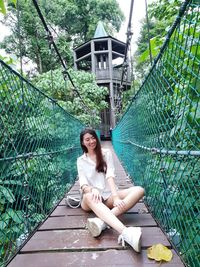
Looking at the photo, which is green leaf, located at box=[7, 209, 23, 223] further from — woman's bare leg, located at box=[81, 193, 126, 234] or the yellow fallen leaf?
the yellow fallen leaf

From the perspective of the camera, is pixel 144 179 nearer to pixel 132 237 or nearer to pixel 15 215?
pixel 132 237

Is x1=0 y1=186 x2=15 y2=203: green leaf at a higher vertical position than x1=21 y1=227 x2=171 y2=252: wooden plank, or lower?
higher

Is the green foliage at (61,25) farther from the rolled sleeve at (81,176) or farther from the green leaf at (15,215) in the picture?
the green leaf at (15,215)

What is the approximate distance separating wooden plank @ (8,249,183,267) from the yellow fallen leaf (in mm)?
18

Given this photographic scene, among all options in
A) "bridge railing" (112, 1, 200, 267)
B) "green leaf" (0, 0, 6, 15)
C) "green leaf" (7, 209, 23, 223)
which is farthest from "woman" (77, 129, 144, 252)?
"green leaf" (0, 0, 6, 15)

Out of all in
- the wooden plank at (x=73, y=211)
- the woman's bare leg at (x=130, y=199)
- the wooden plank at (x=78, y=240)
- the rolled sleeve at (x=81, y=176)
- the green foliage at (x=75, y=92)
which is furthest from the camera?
the green foliage at (x=75, y=92)

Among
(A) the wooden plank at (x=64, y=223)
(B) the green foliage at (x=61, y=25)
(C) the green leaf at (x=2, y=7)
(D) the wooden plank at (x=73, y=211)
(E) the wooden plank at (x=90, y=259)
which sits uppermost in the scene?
(B) the green foliage at (x=61, y=25)

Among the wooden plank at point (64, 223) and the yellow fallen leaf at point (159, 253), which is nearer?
the yellow fallen leaf at point (159, 253)

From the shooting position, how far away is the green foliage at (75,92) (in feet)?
18.0

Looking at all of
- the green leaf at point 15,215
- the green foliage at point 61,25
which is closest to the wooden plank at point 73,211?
the green leaf at point 15,215

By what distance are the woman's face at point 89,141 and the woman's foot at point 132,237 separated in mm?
653

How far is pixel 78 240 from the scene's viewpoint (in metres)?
1.21

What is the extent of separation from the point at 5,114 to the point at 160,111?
0.77 m

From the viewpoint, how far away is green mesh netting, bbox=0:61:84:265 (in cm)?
118
